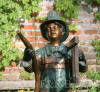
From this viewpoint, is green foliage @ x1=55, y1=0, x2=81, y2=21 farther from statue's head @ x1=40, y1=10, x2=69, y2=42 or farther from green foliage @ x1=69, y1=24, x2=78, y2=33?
statue's head @ x1=40, y1=10, x2=69, y2=42

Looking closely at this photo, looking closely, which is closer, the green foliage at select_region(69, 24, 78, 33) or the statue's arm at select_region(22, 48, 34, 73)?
the statue's arm at select_region(22, 48, 34, 73)

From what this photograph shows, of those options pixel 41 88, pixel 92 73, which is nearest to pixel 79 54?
pixel 41 88

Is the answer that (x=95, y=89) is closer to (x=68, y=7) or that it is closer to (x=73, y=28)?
(x=73, y=28)

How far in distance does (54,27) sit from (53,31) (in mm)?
44

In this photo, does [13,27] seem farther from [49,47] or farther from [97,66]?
[49,47]

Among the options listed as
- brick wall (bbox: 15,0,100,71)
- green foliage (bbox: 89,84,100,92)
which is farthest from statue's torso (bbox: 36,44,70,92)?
brick wall (bbox: 15,0,100,71)

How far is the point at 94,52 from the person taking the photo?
436 centimetres

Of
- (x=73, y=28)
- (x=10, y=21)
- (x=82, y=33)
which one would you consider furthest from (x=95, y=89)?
(x=10, y=21)

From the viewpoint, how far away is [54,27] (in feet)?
8.37

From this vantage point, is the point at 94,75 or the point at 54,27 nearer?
the point at 54,27

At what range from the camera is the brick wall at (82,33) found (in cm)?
434

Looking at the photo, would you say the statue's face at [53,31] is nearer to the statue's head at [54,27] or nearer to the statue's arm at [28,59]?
the statue's head at [54,27]

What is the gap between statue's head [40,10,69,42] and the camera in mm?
2541

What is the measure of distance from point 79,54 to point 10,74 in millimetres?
2090
